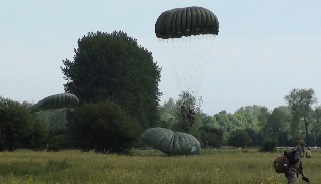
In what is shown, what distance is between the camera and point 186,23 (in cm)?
3531

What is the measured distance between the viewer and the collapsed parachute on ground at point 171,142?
49.1 m

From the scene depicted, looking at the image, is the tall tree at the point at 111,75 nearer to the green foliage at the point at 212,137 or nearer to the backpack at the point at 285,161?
the green foliage at the point at 212,137

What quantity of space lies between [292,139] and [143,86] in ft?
177

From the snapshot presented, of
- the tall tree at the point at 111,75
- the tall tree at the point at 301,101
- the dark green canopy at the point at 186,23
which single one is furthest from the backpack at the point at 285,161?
the tall tree at the point at 301,101

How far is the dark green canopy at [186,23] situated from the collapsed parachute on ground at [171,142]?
14.9 meters

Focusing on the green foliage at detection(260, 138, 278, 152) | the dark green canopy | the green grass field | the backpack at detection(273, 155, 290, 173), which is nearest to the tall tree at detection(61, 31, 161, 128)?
the green foliage at detection(260, 138, 278, 152)

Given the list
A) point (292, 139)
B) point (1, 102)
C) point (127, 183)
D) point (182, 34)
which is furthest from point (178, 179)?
point (292, 139)

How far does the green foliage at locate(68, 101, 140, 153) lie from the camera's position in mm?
52531

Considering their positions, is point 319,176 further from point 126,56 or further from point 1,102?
point 126,56

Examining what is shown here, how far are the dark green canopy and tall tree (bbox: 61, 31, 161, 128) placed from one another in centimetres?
3349

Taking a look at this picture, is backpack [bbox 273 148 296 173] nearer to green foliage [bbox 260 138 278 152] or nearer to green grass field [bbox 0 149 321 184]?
green grass field [bbox 0 149 321 184]

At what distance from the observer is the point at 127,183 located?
1800cm

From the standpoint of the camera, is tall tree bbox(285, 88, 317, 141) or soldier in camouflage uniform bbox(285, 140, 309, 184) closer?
soldier in camouflage uniform bbox(285, 140, 309, 184)

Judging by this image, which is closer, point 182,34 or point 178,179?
point 178,179
